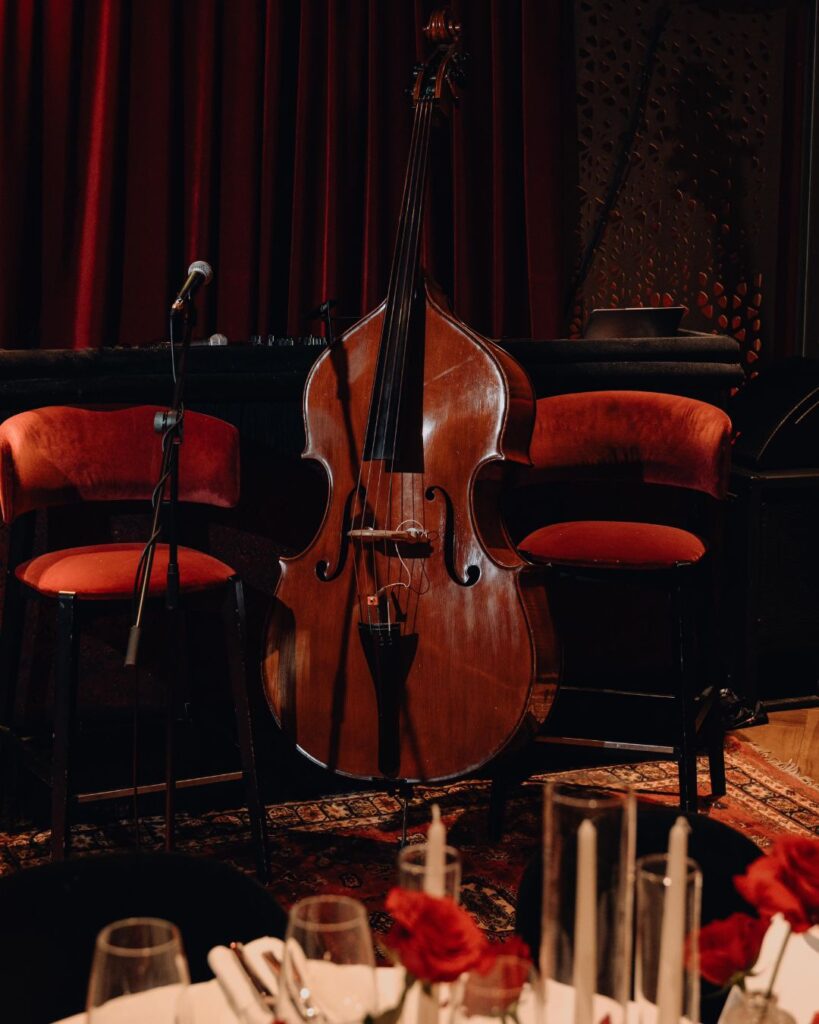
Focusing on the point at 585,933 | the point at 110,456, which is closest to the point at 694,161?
the point at 110,456

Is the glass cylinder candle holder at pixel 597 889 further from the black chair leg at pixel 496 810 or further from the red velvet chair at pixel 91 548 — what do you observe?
the black chair leg at pixel 496 810

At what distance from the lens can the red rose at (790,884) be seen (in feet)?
2.50

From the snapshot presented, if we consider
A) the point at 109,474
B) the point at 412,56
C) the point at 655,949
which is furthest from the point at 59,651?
the point at 412,56

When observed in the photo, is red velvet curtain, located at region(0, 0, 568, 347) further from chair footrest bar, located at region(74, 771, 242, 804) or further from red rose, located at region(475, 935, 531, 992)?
red rose, located at region(475, 935, 531, 992)

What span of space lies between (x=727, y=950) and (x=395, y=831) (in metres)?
2.03

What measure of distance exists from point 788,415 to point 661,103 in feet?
5.90

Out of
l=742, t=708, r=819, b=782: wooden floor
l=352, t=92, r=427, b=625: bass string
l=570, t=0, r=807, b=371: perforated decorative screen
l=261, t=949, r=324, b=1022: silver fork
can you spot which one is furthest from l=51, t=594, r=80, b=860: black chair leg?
l=570, t=0, r=807, b=371: perforated decorative screen

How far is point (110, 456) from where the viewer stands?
2512 millimetres

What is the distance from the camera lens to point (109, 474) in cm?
251

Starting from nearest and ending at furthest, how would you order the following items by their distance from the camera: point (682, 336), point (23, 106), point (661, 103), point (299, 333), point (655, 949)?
point (655, 949) < point (682, 336) < point (23, 106) < point (299, 333) < point (661, 103)

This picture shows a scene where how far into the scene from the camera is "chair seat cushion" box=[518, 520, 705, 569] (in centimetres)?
252

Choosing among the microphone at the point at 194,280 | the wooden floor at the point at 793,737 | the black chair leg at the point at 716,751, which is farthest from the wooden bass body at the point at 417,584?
the wooden floor at the point at 793,737

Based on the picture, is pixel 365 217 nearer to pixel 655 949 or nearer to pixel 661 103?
pixel 661 103

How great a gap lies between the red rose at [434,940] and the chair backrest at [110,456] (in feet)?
6.09
